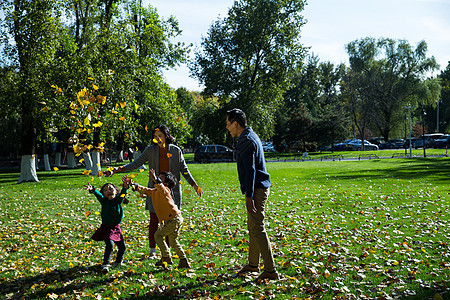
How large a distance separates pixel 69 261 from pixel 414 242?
6.42 metres

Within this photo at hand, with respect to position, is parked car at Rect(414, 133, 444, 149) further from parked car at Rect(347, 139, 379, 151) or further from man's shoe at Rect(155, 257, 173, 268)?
man's shoe at Rect(155, 257, 173, 268)

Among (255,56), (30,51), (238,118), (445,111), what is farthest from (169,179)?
(445,111)

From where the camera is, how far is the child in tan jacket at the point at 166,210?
5719 millimetres

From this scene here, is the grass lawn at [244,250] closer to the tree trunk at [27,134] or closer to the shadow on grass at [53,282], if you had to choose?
the shadow on grass at [53,282]

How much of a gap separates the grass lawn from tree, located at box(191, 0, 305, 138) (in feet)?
97.5

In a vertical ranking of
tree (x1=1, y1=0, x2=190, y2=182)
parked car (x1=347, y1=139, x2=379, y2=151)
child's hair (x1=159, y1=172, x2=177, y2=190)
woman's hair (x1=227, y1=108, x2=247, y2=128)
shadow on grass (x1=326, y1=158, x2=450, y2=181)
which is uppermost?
tree (x1=1, y1=0, x2=190, y2=182)

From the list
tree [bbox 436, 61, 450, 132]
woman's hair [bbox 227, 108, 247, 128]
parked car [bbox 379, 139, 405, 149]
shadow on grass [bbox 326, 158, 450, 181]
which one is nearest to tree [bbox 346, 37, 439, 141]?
parked car [bbox 379, 139, 405, 149]

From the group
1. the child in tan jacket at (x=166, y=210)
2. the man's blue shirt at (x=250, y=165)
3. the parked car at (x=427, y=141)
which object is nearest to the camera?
the man's blue shirt at (x=250, y=165)

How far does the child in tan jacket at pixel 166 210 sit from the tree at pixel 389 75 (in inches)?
2387

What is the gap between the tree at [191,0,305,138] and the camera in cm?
4197

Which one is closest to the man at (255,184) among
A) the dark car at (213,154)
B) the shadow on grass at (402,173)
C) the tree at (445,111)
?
the shadow on grass at (402,173)

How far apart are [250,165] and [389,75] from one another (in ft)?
213

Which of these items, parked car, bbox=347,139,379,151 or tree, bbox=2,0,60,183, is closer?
tree, bbox=2,0,60,183

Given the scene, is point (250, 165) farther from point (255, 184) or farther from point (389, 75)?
point (389, 75)
